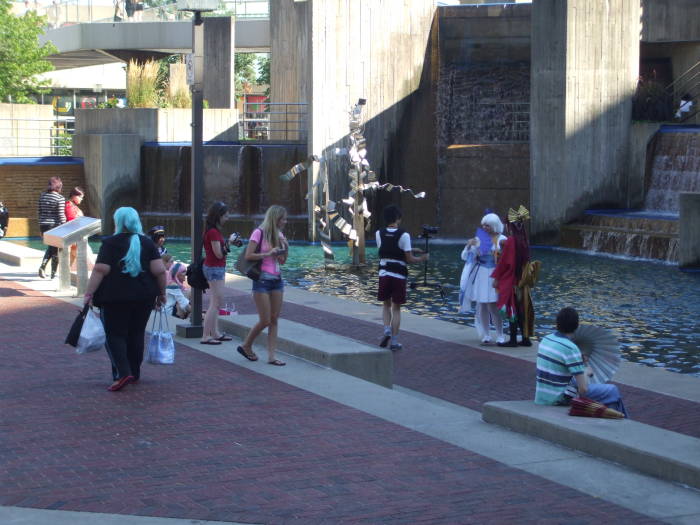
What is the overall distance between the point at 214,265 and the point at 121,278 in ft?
8.34

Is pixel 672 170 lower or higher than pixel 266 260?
higher

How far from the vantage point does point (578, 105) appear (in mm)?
28172

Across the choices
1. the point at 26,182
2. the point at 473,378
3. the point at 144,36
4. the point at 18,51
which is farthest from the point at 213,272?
the point at 144,36

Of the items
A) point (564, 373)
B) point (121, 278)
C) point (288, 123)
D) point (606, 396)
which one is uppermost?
point (288, 123)

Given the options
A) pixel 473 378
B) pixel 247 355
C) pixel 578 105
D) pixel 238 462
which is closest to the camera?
pixel 238 462

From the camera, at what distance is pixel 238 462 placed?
7.03m

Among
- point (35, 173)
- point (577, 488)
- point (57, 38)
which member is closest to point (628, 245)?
point (35, 173)

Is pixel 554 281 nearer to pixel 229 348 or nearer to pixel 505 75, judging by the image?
pixel 229 348

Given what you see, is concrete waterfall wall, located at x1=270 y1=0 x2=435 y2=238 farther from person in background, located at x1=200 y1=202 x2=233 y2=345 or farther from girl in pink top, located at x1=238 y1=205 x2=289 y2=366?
girl in pink top, located at x1=238 y1=205 x2=289 y2=366

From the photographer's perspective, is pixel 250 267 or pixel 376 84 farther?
pixel 376 84

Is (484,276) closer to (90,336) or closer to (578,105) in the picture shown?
(90,336)

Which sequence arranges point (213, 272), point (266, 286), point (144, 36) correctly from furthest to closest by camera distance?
1. point (144, 36)
2. point (213, 272)
3. point (266, 286)

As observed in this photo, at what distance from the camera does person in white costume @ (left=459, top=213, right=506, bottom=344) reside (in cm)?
1262

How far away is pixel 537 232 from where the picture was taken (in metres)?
28.5
